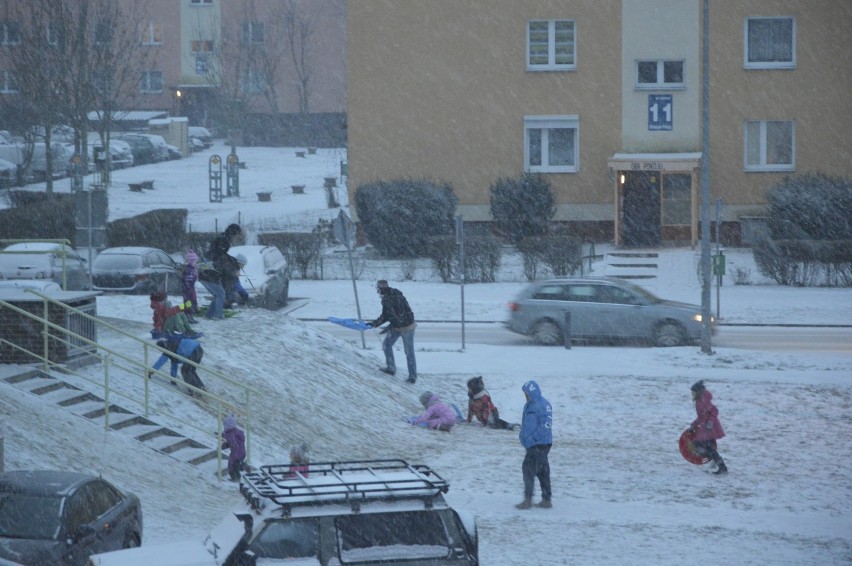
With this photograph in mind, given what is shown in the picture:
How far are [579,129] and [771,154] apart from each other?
621cm

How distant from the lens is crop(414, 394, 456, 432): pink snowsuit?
1897cm

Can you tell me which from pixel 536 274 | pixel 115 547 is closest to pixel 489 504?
pixel 115 547

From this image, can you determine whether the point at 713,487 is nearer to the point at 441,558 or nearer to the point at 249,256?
the point at 441,558

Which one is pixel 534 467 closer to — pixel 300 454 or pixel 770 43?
pixel 300 454

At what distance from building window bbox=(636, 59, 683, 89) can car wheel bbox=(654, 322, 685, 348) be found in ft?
59.8

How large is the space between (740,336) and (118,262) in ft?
46.3

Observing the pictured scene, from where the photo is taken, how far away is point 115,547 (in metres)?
11.1

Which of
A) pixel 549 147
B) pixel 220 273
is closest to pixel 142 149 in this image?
pixel 549 147

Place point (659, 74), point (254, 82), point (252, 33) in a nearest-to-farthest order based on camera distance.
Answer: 1. point (659, 74)
2. point (254, 82)
3. point (252, 33)

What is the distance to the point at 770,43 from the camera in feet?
138

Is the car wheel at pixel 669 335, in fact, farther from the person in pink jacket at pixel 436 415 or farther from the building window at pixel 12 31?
the building window at pixel 12 31

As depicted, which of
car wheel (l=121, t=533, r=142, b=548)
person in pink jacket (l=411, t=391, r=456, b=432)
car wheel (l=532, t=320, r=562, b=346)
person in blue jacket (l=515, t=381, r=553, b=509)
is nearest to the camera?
car wheel (l=121, t=533, r=142, b=548)

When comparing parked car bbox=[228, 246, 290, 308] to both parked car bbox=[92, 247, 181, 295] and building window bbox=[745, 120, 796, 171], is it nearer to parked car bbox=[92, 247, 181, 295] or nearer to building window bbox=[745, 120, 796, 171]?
parked car bbox=[92, 247, 181, 295]

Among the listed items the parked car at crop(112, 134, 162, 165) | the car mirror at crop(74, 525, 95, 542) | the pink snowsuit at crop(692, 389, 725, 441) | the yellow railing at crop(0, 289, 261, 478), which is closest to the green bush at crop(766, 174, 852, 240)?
the pink snowsuit at crop(692, 389, 725, 441)
